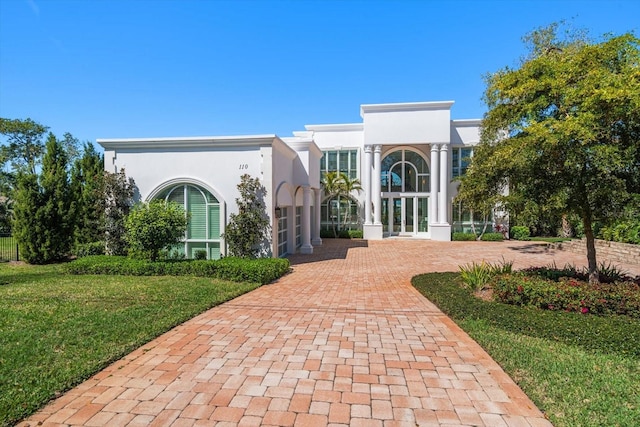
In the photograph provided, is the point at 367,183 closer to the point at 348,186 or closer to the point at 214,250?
the point at 348,186

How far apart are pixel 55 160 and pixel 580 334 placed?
61.9ft

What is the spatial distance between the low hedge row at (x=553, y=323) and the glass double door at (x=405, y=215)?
684 inches

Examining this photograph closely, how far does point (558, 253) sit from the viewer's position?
17594mm

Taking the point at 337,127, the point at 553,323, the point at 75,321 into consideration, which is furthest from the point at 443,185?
the point at 75,321

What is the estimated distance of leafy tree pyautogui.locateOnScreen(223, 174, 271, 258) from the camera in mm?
12234

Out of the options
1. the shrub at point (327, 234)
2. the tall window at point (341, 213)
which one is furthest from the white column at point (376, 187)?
the shrub at point (327, 234)

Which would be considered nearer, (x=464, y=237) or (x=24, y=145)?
(x=464, y=237)

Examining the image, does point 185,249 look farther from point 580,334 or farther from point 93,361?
point 580,334

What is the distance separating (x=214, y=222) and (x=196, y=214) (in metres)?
0.77

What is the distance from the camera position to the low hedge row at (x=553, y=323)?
17.6 ft

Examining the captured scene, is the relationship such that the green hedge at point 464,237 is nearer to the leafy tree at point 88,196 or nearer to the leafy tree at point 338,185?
the leafy tree at point 338,185

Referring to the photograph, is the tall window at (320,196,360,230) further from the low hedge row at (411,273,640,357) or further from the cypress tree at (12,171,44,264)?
the low hedge row at (411,273,640,357)

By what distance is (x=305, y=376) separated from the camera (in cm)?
429

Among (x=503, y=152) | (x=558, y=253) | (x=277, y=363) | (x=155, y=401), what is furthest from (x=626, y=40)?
(x=558, y=253)
